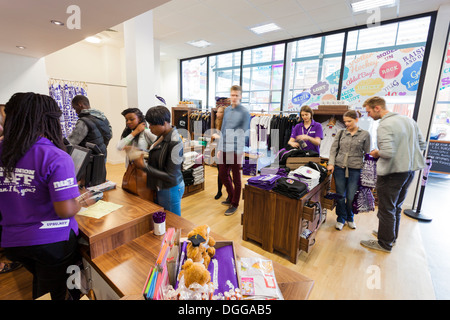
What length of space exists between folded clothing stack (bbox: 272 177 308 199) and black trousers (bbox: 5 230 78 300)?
5.73 feet

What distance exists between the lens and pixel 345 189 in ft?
9.68

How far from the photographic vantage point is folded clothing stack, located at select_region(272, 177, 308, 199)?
2129mm

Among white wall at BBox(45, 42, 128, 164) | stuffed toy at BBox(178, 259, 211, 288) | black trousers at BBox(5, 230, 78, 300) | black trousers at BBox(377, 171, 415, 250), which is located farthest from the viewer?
white wall at BBox(45, 42, 128, 164)

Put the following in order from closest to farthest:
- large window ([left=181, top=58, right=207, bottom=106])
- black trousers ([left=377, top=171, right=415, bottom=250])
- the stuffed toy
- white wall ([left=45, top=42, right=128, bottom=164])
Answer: the stuffed toy → black trousers ([left=377, top=171, right=415, bottom=250]) → white wall ([left=45, top=42, right=128, bottom=164]) → large window ([left=181, top=58, right=207, bottom=106])

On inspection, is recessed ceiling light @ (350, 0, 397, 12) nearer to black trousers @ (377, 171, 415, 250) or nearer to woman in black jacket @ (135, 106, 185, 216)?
black trousers @ (377, 171, 415, 250)

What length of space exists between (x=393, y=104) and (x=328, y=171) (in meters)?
2.85

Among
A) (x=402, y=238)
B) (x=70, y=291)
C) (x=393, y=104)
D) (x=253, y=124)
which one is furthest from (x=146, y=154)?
(x=393, y=104)

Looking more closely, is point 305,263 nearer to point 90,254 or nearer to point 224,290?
point 224,290

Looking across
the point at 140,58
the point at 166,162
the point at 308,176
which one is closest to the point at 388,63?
the point at 308,176

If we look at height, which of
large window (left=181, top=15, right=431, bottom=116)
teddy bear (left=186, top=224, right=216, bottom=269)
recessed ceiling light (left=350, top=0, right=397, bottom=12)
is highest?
recessed ceiling light (left=350, top=0, right=397, bottom=12)

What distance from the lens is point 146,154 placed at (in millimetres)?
1944

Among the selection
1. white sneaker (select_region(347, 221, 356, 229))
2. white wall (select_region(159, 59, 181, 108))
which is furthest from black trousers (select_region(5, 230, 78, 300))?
white wall (select_region(159, 59, 181, 108))

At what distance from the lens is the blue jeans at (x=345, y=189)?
284 cm

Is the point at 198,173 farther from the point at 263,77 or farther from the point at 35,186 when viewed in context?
the point at 263,77
